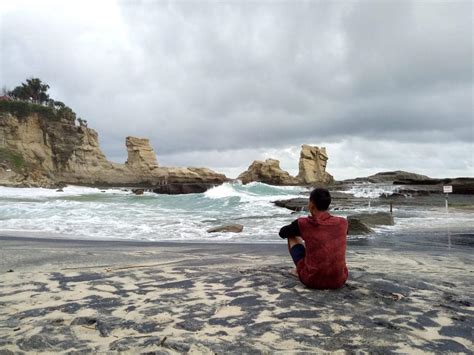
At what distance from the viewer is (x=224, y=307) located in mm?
3449

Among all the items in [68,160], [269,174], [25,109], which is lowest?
[269,174]

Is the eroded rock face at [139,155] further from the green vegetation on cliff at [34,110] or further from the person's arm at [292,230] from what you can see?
the person's arm at [292,230]

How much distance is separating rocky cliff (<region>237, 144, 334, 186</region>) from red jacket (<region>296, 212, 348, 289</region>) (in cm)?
5833

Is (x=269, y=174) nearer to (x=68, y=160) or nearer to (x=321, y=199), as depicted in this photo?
(x=68, y=160)

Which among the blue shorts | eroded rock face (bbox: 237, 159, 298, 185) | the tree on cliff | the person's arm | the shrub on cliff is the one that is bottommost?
the blue shorts

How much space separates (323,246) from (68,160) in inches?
2279

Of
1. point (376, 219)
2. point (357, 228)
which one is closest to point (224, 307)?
point (357, 228)

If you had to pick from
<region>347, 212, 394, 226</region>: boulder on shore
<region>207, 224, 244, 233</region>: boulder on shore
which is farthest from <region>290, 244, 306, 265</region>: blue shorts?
<region>347, 212, 394, 226</region>: boulder on shore

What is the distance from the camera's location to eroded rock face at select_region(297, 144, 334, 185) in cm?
6519

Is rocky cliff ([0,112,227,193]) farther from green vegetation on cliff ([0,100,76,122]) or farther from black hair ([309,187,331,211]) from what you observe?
black hair ([309,187,331,211])

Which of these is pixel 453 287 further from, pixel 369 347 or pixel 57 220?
pixel 57 220

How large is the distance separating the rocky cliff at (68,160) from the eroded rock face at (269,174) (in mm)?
5593

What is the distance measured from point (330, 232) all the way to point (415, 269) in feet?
→ 7.98

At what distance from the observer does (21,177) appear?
44.3 meters
